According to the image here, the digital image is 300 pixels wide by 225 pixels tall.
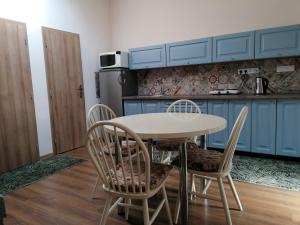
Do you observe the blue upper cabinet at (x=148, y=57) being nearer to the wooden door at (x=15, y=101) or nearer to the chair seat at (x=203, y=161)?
the wooden door at (x=15, y=101)

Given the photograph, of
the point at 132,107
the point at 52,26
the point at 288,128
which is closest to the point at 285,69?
the point at 288,128

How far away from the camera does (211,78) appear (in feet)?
12.9

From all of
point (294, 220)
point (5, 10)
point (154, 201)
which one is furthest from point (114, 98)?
point (294, 220)

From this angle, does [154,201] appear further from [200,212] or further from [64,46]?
[64,46]

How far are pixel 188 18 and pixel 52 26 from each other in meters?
2.28

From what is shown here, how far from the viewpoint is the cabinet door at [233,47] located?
326cm

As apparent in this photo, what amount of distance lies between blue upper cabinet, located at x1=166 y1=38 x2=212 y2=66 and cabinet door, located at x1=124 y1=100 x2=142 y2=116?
900 millimetres

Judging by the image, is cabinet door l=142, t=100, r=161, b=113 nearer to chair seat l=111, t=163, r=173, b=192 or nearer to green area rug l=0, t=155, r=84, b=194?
green area rug l=0, t=155, r=84, b=194

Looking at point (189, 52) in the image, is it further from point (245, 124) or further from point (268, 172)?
point (268, 172)

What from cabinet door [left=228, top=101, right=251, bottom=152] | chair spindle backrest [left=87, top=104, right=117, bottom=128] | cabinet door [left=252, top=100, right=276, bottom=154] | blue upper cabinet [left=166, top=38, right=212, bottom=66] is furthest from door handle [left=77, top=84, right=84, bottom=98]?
cabinet door [left=252, top=100, right=276, bottom=154]

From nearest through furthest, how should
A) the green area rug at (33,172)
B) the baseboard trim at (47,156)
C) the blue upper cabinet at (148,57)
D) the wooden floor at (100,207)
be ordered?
the wooden floor at (100,207) → the green area rug at (33,172) → the baseboard trim at (47,156) → the blue upper cabinet at (148,57)

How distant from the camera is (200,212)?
6.22ft

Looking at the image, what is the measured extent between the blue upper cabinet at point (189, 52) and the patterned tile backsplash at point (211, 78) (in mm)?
340

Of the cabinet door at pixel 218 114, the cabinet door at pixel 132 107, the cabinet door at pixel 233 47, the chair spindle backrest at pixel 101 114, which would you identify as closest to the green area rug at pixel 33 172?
the chair spindle backrest at pixel 101 114
